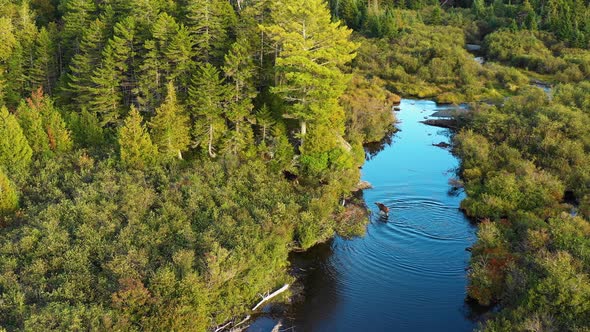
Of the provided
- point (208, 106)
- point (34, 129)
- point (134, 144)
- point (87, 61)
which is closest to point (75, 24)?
point (87, 61)

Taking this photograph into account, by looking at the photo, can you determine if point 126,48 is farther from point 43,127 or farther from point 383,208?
point 383,208

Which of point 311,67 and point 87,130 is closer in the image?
point 311,67

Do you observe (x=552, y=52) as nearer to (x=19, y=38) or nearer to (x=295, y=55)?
(x=295, y=55)

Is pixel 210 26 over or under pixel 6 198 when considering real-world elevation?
over

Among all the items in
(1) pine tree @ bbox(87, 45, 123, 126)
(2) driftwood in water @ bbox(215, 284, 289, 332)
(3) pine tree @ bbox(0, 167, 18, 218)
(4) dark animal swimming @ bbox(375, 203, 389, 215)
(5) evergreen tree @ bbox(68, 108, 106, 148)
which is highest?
(1) pine tree @ bbox(87, 45, 123, 126)

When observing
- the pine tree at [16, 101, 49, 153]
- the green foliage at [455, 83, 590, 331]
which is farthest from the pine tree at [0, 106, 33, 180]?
the green foliage at [455, 83, 590, 331]

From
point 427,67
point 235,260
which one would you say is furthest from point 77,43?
point 427,67

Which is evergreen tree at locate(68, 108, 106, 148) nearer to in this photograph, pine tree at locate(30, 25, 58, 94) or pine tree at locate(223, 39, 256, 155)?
pine tree at locate(223, 39, 256, 155)
